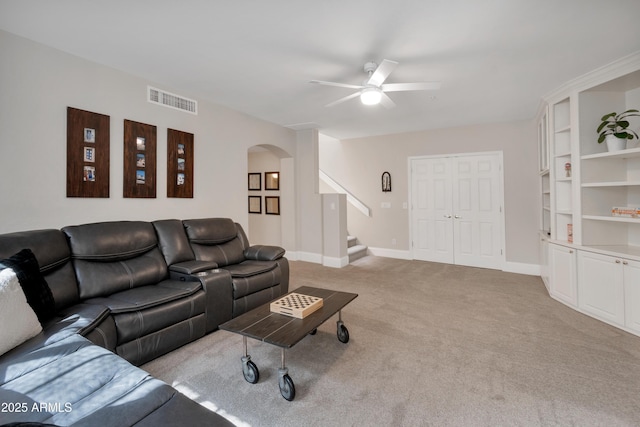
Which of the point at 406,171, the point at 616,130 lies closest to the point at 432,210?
the point at 406,171

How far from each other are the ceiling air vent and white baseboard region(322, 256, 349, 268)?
10.8ft

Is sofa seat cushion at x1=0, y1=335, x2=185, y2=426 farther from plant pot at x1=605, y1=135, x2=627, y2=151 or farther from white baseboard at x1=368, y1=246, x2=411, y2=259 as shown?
white baseboard at x1=368, y1=246, x2=411, y2=259

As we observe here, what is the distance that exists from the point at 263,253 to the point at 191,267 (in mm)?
966

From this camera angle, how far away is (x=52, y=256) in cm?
219

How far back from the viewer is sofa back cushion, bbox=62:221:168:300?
2367 millimetres

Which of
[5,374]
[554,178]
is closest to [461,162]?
[554,178]

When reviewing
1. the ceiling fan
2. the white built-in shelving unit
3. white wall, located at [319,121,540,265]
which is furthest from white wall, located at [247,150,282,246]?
the white built-in shelving unit

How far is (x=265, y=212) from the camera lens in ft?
21.1

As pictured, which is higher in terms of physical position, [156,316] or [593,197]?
[593,197]

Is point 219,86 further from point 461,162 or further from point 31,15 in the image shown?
point 461,162

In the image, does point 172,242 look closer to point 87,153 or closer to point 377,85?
point 87,153

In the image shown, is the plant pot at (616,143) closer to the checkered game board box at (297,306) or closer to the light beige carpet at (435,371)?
the light beige carpet at (435,371)

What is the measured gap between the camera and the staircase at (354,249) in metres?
5.86

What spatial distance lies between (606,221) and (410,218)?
3.03m
